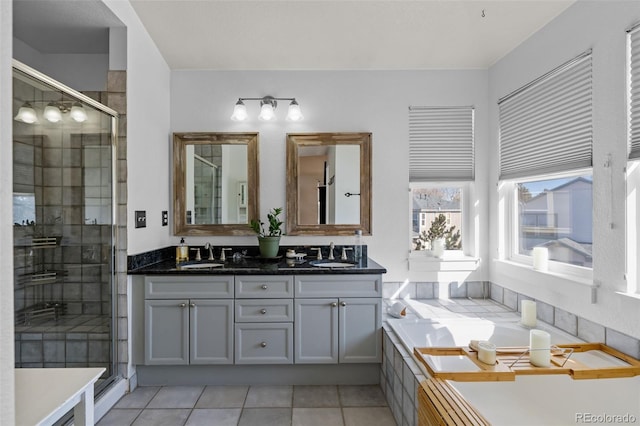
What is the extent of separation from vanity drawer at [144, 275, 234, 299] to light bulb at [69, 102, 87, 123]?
1.10 metres

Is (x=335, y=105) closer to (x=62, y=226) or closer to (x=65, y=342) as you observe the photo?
(x=62, y=226)

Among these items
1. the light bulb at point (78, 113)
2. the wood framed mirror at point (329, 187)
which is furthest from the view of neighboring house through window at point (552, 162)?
the light bulb at point (78, 113)

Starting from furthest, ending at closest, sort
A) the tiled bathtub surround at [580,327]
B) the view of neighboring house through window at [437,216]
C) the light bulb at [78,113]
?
the view of neighboring house through window at [437,216]
the light bulb at [78,113]
the tiled bathtub surround at [580,327]

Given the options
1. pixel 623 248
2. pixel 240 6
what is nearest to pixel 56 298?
pixel 240 6

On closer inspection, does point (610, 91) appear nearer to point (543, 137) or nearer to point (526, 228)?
point (543, 137)

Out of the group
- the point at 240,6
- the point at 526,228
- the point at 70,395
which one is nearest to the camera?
the point at 70,395

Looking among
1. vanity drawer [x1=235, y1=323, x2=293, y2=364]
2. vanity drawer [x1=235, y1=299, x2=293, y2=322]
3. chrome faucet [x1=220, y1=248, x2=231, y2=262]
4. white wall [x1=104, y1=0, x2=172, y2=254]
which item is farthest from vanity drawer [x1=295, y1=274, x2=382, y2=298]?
white wall [x1=104, y1=0, x2=172, y2=254]

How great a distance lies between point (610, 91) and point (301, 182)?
214 cm

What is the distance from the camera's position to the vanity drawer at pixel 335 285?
8.09 feet

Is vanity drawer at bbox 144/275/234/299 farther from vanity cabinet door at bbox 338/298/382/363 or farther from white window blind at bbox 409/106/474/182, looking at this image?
white window blind at bbox 409/106/474/182

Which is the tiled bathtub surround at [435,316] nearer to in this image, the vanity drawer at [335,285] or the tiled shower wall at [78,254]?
the vanity drawer at [335,285]

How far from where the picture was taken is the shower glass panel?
5.89 feet

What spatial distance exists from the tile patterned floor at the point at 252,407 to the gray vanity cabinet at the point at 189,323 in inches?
8.4

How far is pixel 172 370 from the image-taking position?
2.50m
